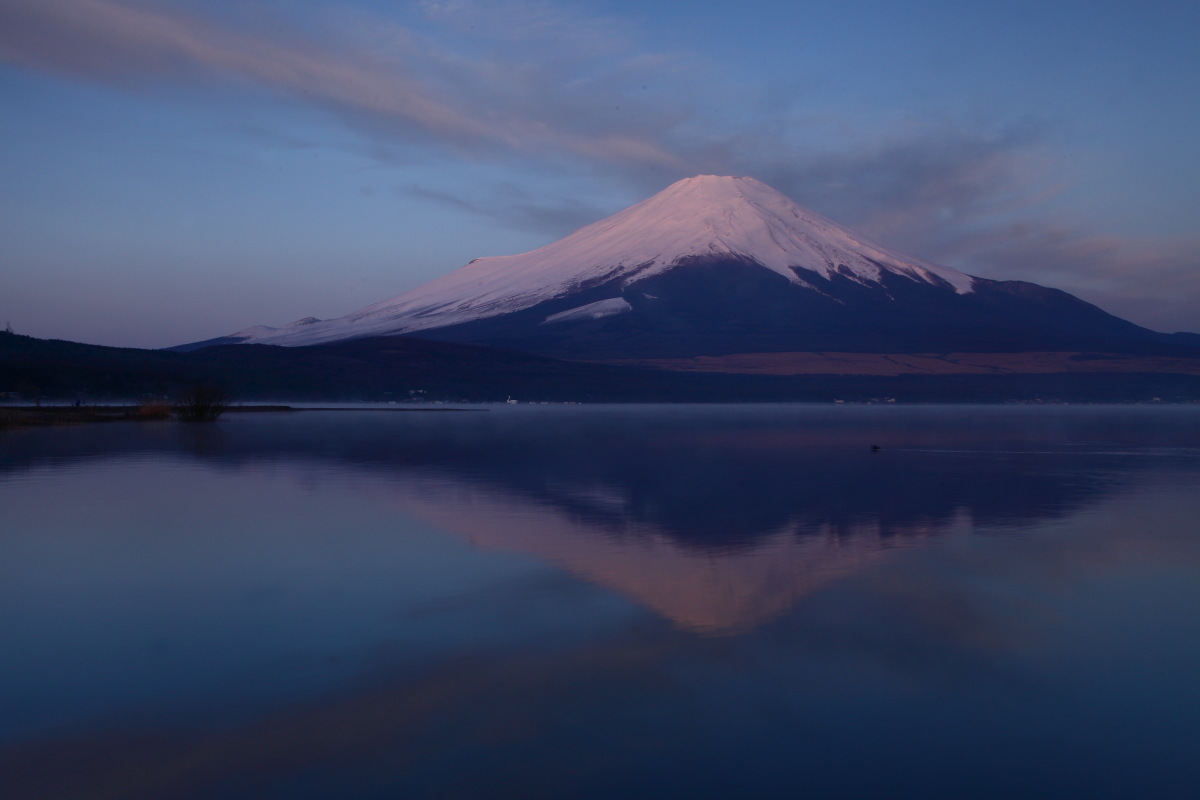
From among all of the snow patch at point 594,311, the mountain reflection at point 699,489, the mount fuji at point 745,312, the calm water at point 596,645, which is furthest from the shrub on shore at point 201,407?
the snow patch at point 594,311

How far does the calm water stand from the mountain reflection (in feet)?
0.38

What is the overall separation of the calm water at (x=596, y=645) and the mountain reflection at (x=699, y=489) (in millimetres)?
116

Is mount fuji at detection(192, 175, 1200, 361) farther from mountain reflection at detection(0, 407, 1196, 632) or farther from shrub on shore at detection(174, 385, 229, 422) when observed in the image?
mountain reflection at detection(0, 407, 1196, 632)

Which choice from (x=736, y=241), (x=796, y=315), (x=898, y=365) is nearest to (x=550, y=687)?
(x=898, y=365)

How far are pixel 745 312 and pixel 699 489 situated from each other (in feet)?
501

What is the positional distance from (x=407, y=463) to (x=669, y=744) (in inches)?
727

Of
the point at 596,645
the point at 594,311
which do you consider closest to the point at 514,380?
the point at 594,311

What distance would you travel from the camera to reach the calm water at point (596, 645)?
17.8 feet

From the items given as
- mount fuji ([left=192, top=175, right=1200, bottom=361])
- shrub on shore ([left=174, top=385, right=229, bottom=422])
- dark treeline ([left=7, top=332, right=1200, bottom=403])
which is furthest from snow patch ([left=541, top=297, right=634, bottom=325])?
shrub on shore ([left=174, top=385, right=229, bottom=422])

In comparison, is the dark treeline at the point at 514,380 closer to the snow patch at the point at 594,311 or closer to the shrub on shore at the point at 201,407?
the shrub on shore at the point at 201,407

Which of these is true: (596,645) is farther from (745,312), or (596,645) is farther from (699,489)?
(745,312)

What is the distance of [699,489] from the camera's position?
17984 millimetres

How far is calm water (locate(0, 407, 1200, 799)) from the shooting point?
5.41 m

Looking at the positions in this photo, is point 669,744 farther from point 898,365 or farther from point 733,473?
point 898,365
